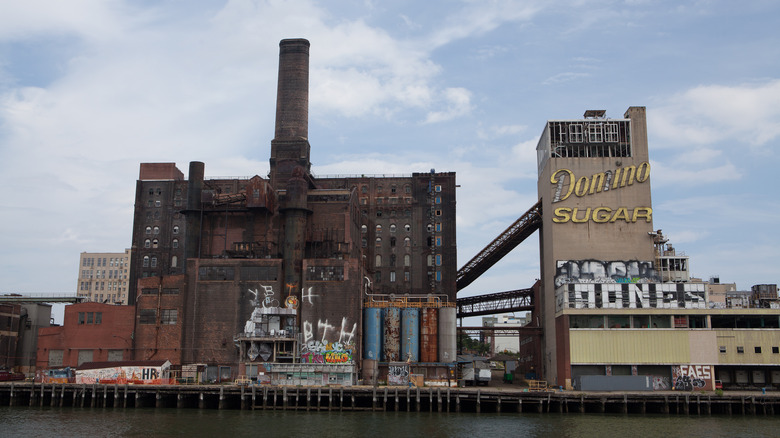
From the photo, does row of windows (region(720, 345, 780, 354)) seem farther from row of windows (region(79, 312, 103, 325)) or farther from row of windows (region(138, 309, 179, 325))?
row of windows (region(79, 312, 103, 325))

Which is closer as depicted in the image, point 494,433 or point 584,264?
point 494,433

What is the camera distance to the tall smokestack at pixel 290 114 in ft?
346

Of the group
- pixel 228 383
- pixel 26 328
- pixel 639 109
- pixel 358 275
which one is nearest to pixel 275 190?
pixel 358 275

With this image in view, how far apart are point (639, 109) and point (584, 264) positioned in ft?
73.2

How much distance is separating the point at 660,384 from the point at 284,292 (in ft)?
149

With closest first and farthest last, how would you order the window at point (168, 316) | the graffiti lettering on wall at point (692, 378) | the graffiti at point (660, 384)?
the graffiti lettering on wall at point (692, 378) < the graffiti at point (660, 384) < the window at point (168, 316)

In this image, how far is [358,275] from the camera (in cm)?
9262

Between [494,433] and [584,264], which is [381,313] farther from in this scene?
[494,433]

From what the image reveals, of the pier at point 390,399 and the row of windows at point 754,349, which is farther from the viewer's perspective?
the row of windows at point 754,349

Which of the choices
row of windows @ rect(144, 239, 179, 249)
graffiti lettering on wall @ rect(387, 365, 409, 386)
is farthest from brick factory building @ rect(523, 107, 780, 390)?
row of windows @ rect(144, 239, 179, 249)

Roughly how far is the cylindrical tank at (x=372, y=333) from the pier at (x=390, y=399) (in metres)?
12.7

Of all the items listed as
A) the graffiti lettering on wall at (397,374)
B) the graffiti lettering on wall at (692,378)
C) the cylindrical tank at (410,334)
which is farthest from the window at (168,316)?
the graffiti lettering on wall at (692,378)

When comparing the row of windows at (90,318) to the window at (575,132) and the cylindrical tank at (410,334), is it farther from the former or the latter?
the window at (575,132)

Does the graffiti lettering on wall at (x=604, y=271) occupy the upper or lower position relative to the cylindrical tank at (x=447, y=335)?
upper
